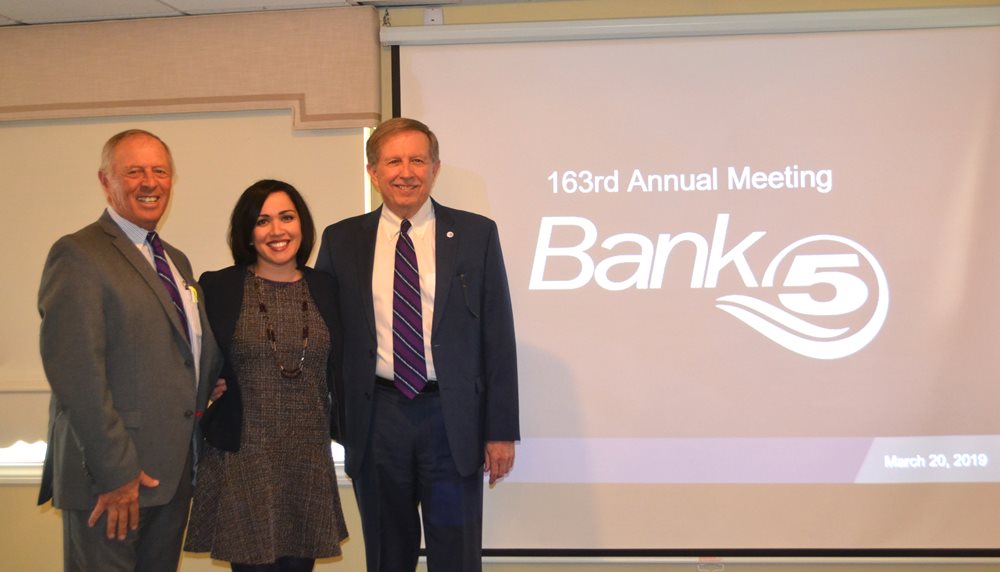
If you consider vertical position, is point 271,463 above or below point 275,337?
below

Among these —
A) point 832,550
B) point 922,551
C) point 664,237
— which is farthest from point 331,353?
point 922,551

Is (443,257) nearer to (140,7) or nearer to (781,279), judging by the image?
(781,279)

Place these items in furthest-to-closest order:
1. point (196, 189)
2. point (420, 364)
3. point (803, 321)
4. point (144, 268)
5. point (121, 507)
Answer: point (196, 189)
point (803, 321)
point (420, 364)
point (144, 268)
point (121, 507)

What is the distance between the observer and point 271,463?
2324mm

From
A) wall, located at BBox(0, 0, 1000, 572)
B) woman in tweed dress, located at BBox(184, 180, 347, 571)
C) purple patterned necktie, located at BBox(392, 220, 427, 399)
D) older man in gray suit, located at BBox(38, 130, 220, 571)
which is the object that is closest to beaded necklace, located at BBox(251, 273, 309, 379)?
woman in tweed dress, located at BBox(184, 180, 347, 571)

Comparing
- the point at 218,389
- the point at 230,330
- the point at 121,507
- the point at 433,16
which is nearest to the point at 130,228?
the point at 230,330

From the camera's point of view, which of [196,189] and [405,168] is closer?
[405,168]

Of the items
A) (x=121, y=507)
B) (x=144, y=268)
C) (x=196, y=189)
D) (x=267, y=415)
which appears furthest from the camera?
(x=196, y=189)

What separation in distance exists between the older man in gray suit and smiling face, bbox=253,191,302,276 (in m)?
0.23

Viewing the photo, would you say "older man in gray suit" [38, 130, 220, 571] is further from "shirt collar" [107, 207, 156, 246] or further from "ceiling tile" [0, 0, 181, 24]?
"ceiling tile" [0, 0, 181, 24]

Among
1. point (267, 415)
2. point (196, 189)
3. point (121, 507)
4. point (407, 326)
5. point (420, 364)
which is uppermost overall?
point (196, 189)

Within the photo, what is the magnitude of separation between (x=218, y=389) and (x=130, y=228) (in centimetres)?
48

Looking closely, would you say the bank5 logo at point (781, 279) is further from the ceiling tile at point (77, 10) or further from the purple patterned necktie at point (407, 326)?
the ceiling tile at point (77, 10)

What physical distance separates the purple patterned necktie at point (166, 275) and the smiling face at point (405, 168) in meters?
0.67
